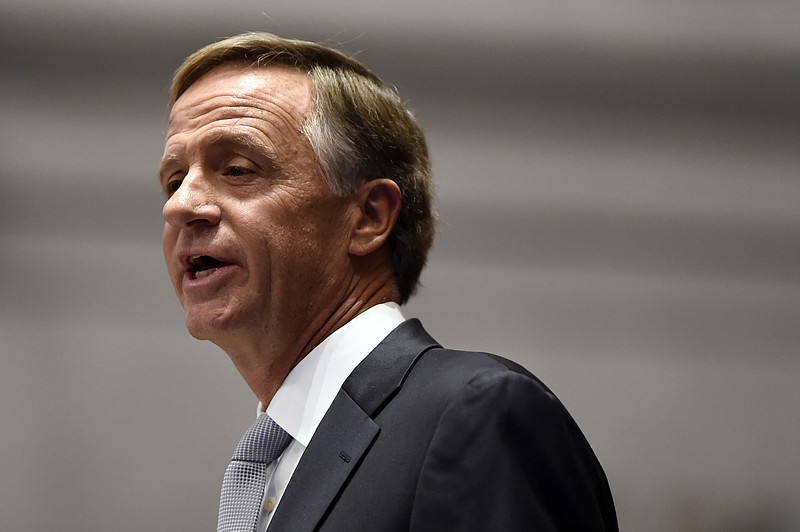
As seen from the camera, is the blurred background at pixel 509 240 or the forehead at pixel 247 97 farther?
the blurred background at pixel 509 240

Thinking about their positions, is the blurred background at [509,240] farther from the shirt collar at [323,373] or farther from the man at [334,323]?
the shirt collar at [323,373]

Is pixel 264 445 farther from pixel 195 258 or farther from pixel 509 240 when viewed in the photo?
pixel 509 240

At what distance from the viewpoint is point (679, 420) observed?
304 cm

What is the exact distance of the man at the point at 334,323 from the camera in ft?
3.97

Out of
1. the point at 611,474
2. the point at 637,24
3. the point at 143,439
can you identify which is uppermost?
the point at 637,24

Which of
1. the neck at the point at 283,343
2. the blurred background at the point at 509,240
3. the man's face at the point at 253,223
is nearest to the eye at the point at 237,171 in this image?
the man's face at the point at 253,223

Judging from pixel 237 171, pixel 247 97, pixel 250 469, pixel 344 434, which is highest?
pixel 247 97

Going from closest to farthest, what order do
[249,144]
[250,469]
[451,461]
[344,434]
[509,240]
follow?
[451,461] → [344,434] → [250,469] → [249,144] → [509,240]

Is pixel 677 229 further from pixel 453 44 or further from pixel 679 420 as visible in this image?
pixel 453 44

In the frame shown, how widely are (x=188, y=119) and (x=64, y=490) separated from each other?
1.71 m

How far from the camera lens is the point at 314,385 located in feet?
5.11

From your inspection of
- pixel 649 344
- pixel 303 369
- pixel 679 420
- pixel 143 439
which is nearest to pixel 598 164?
pixel 649 344

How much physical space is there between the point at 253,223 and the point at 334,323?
216 mm

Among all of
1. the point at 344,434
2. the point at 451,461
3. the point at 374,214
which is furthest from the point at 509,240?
the point at 451,461
